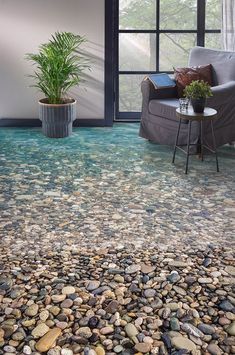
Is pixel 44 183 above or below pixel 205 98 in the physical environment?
below

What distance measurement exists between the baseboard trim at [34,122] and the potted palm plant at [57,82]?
1.39 ft

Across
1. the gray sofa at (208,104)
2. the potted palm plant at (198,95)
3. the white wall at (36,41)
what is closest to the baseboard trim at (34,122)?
the white wall at (36,41)

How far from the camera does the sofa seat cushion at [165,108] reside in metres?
5.35

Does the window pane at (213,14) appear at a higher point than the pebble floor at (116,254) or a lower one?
higher

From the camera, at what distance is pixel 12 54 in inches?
248

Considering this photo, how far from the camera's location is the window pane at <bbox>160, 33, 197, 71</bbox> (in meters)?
6.41

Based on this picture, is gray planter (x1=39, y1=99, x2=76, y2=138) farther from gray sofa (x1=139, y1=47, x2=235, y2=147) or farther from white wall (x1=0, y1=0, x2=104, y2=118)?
gray sofa (x1=139, y1=47, x2=235, y2=147)

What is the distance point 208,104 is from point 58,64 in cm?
165

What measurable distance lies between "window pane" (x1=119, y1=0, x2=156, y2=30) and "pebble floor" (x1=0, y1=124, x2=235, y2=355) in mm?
1740

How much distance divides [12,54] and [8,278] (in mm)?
3774

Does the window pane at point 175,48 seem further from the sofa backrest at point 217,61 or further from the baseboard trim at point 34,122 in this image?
the baseboard trim at point 34,122

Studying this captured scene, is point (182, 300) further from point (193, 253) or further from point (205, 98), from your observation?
point (205, 98)

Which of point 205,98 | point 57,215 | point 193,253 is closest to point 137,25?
point 205,98

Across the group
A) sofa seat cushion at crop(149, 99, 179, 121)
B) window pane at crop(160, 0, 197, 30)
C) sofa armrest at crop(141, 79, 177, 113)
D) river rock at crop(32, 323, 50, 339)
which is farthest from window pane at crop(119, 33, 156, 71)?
river rock at crop(32, 323, 50, 339)
